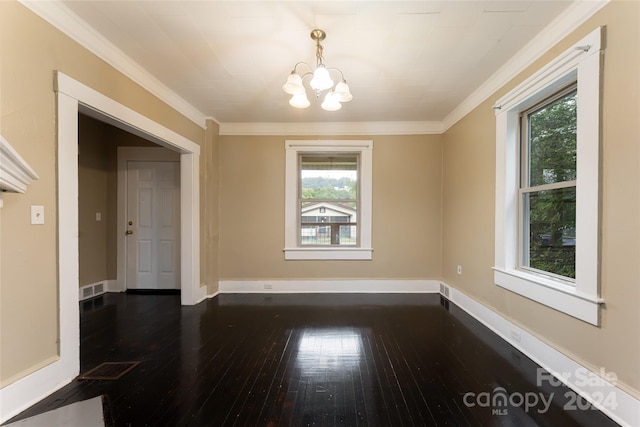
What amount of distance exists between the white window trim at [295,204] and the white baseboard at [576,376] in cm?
185

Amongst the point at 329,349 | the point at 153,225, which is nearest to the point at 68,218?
the point at 329,349

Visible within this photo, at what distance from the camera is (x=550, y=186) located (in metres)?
2.24

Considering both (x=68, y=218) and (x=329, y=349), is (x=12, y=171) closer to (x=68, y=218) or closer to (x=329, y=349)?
(x=68, y=218)

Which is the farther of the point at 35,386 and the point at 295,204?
the point at 295,204

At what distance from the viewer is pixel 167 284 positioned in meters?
4.25

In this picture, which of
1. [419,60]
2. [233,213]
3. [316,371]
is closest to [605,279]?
[316,371]

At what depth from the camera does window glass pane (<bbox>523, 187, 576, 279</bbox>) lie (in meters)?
2.08

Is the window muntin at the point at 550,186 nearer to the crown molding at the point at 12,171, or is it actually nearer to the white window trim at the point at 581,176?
the white window trim at the point at 581,176

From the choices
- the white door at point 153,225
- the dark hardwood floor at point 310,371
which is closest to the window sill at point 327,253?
the dark hardwood floor at point 310,371

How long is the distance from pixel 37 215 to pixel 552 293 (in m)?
3.53

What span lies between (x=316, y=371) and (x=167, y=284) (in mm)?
3143

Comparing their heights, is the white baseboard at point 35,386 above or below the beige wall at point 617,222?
below

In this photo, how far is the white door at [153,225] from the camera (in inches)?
167

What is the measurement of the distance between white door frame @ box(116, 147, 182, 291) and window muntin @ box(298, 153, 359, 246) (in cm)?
214
